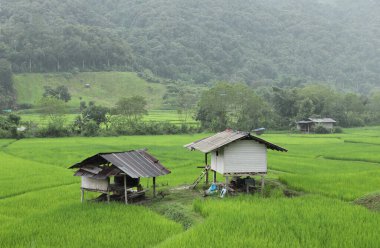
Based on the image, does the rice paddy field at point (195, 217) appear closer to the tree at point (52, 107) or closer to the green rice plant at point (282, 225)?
the green rice plant at point (282, 225)

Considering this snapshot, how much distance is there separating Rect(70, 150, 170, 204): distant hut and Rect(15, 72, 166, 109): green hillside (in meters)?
60.4

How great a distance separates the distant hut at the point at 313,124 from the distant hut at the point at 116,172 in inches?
1712

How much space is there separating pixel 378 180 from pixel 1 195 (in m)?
15.0

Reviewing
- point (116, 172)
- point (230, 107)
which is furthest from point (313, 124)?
point (116, 172)

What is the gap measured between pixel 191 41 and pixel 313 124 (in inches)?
3314

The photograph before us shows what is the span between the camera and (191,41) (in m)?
134

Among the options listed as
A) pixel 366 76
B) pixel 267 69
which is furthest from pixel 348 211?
pixel 366 76

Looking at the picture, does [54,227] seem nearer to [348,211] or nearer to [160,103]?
[348,211]

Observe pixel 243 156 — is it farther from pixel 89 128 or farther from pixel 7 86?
pixel 7 86

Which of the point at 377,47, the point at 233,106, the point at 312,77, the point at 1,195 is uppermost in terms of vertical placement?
the point at 377,47

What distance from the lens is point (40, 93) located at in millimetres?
75125

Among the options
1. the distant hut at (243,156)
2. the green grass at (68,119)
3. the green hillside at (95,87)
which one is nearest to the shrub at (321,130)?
the green grass at (68,119)

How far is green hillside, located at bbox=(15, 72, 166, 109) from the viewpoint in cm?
7544

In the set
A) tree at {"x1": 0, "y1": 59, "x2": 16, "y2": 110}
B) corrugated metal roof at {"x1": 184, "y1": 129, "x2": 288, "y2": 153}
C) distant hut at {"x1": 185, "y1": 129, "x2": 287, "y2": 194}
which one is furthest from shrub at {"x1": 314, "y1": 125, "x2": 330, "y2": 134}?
tree at {"x1": 0, "y1": 59, "x2": 16, "y2": 110}
